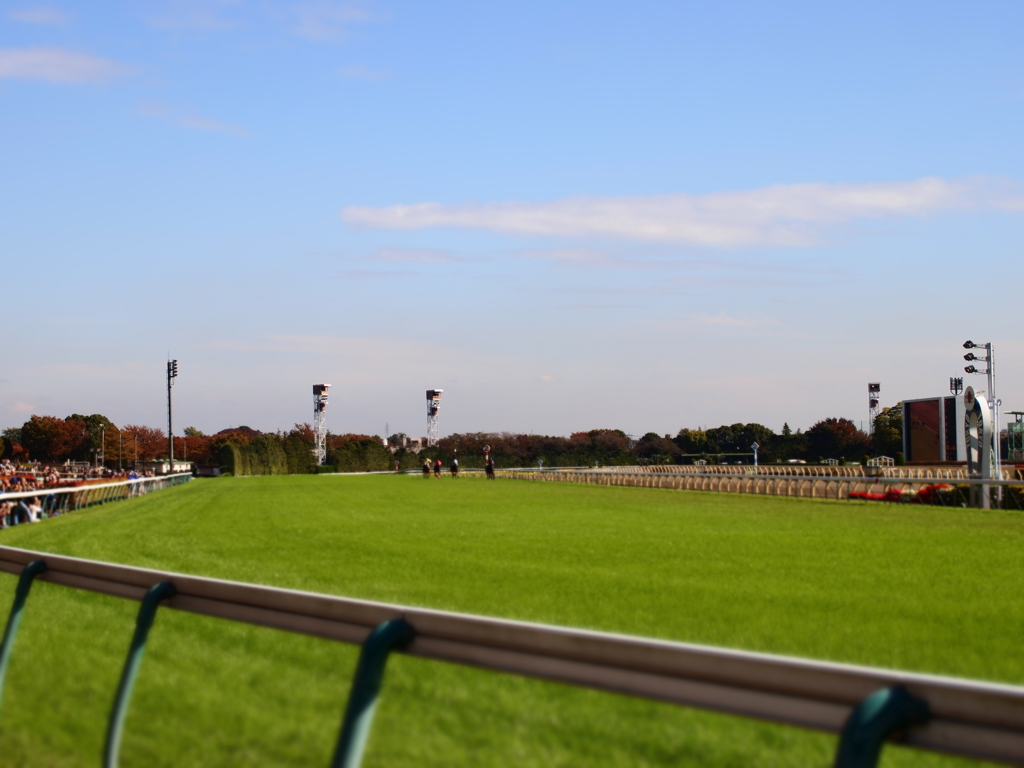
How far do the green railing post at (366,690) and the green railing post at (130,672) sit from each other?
4.97ft

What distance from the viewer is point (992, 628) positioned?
29.8 ft

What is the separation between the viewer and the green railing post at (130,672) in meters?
4.83

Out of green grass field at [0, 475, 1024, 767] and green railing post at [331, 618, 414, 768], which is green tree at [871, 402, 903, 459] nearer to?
green grass field at [0, 475, 1024, 767]

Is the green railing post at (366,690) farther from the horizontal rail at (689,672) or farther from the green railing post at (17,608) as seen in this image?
the green railing post at (17,608)

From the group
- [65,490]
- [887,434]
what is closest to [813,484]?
[65,490]

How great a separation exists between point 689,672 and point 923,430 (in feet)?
225

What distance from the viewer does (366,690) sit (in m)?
3.83

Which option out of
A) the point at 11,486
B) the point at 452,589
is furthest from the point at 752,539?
the point at 11,486

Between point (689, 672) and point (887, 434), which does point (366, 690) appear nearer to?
point (689, 672)

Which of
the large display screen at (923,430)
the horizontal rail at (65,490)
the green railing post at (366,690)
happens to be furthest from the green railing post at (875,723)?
the large display screen at (923,430)

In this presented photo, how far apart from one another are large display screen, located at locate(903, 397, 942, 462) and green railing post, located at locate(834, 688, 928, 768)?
214ft

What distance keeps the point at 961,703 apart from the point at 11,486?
35.4 m

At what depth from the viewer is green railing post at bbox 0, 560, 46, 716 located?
605cm

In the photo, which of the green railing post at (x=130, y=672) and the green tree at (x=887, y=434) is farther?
the green tree at (x=887, y=434)
